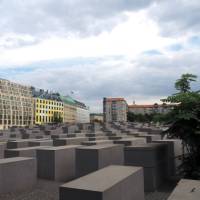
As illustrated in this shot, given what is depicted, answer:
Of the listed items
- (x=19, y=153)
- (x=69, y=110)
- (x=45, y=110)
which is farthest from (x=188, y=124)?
(x=69, y=110)

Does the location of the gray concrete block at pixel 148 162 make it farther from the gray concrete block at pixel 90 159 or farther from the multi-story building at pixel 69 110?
the multi-story building at pixel 69 110

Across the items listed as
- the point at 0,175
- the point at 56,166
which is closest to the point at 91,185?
the point at 0,175

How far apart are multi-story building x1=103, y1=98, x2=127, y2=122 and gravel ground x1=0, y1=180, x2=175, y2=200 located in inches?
6723

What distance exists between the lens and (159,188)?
31.8 feet

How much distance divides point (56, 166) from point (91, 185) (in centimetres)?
561

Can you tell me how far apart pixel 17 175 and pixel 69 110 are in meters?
166

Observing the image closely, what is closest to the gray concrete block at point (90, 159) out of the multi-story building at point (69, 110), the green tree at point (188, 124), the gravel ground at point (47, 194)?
the gravel ground at point (47, 194)

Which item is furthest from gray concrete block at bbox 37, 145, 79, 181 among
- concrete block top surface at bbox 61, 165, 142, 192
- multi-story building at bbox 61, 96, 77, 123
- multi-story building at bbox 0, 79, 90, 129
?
multi-story building at bbox 61, 96, 77, 123

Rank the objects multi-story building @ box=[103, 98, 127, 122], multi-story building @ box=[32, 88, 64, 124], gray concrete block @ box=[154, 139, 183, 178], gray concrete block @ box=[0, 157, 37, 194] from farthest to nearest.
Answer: multi-story building @ box=[103, 98, 127, 122] < multi-story building @ box=[32, 88, 64, 124] < gray concrete block @ box=[154, 139, 183, 178] < gray concrete block @ box=[0, 157, 37, 194]

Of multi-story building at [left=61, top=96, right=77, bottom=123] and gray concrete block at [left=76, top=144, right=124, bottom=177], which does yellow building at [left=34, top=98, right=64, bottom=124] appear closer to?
multi-story building at [left=61, top=96, right=77, bottom=123]

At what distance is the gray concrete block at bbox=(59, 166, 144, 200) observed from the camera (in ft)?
17.8

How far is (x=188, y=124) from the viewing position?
9180 mm

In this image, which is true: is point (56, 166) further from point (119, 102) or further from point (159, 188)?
point (119, 102)

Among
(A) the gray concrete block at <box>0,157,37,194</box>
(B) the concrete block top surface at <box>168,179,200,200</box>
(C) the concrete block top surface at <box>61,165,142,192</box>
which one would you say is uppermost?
(C) the concrete block top surface at <box>61,165,142,192</box>
